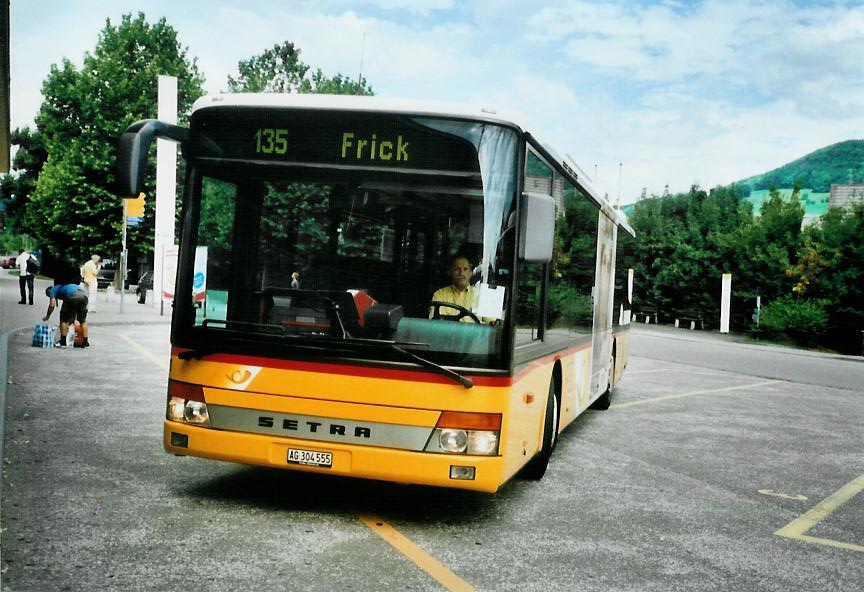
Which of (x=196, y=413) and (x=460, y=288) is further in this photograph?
(x=196, y=413)

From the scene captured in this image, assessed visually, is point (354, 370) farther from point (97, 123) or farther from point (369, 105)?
point (97, 123)

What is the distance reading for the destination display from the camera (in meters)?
5.77

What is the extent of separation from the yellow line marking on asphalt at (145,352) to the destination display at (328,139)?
9062 millimetres

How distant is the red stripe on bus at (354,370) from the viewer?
5633 millimetres

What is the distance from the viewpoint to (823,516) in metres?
7.13

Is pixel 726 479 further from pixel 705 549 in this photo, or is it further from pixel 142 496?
pixel 142 496

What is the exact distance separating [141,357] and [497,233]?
1140 cm

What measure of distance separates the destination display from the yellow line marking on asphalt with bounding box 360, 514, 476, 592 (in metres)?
2.24

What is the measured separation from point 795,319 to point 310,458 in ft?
116

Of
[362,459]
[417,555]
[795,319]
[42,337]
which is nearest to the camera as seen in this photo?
[417,555]

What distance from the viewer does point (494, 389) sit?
5.70 metres

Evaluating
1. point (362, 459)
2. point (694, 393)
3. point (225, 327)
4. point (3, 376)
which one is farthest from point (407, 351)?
point (694, 393)

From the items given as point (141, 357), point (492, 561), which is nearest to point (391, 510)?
point (492, 561)

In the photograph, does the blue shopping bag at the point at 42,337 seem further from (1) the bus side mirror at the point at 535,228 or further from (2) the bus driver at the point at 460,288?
(1) the bus side mirror at the point at 535,228
